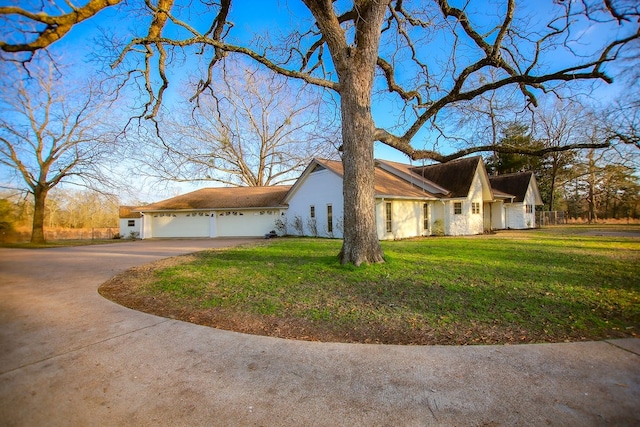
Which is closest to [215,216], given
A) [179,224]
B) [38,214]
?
[179,224]

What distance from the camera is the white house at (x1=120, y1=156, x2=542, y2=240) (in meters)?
17.7

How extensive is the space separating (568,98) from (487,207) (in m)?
19.4

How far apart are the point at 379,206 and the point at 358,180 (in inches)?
375

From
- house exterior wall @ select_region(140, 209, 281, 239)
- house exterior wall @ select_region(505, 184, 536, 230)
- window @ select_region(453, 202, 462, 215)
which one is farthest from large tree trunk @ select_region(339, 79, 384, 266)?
house exterior wall @ select_region(505, 184, 536, 230)

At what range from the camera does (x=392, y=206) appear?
55.6ft

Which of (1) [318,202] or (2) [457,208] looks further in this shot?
(2) [457,208]

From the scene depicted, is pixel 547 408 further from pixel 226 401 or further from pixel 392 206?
pixel 392 206

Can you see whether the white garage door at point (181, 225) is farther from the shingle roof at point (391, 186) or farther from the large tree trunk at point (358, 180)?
the large tree trunk at point (358, 180)

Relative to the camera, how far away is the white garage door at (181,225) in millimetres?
24609

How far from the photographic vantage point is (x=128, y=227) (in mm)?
27984

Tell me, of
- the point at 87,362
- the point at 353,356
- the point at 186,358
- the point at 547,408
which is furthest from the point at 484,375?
the point at 87,362

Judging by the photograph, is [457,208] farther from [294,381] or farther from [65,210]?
[65,210]

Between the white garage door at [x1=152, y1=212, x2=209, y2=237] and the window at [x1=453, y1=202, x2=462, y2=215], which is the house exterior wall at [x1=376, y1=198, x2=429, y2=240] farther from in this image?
the white garage door at [x1=152, y1=212, x2=209, y2=237]

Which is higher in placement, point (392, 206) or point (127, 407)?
point (392, 206)
